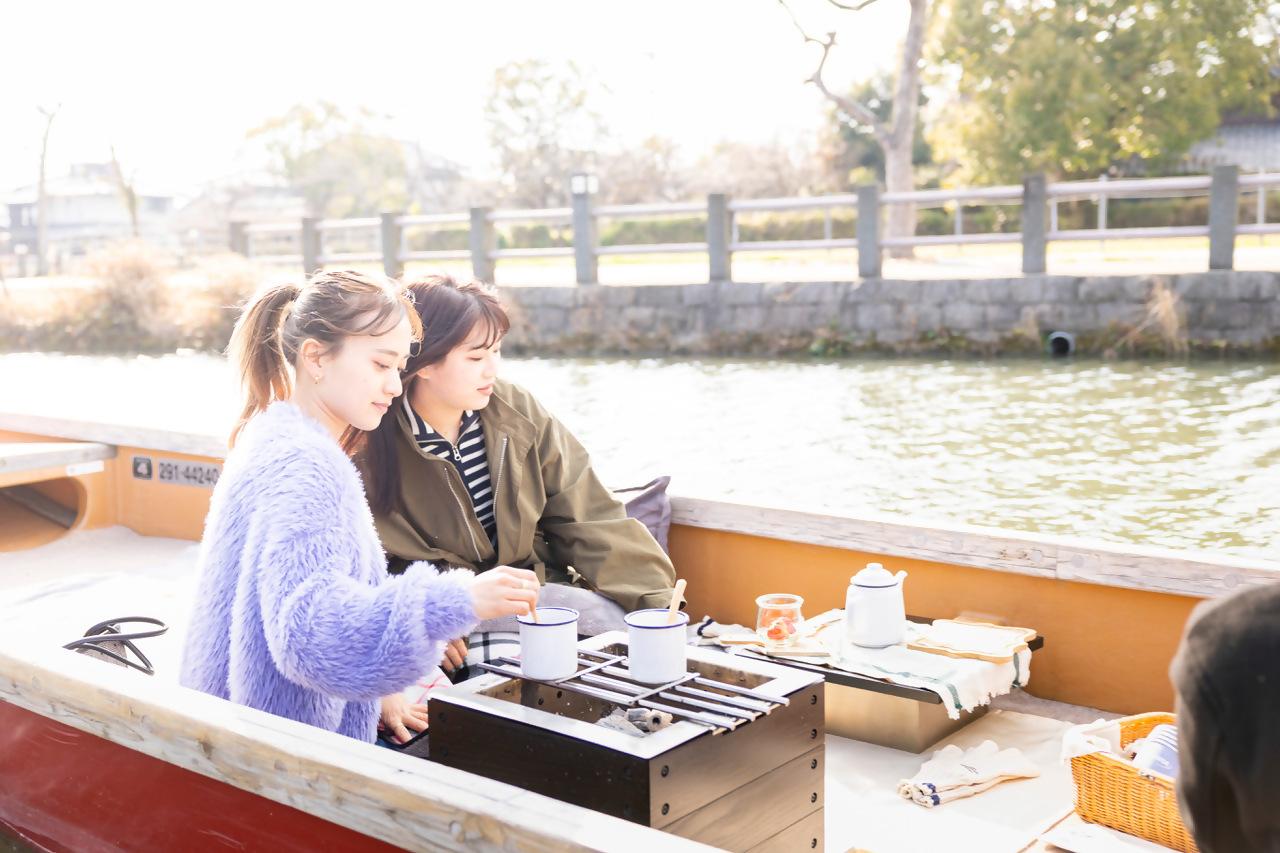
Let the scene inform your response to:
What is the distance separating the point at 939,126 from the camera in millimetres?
23312

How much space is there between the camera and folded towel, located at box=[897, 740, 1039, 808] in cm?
242

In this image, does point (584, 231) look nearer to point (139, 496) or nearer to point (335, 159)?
point (139, 496)

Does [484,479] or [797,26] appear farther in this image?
[797,26]

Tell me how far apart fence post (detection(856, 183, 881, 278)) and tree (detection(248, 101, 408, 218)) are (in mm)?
29633

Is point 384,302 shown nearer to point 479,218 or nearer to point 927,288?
point 927,288

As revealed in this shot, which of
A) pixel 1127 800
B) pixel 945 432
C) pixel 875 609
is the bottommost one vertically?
pixel 945 432

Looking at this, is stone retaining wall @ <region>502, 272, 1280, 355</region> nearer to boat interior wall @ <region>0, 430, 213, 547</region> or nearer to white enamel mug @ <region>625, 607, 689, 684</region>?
boat interior wall @ <region>0, 430, 213, 547</region>

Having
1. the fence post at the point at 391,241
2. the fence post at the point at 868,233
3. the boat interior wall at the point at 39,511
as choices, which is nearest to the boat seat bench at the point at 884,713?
the boat interior wall at the point at 39,511

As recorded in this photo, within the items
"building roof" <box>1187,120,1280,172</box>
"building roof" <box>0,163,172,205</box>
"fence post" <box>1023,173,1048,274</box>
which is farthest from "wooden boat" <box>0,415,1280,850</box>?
"building roof" <box>0,163,172,205</box>

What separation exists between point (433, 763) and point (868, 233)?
35.6ft

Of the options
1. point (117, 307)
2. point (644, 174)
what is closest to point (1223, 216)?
point (117, 307)

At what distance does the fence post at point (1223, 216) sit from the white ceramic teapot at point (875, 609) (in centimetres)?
913

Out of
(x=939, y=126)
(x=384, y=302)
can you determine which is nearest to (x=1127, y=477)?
(x=384, y=302)

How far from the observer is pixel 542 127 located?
36.5 meters
